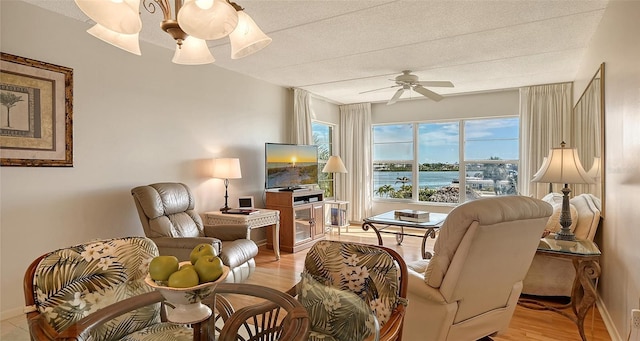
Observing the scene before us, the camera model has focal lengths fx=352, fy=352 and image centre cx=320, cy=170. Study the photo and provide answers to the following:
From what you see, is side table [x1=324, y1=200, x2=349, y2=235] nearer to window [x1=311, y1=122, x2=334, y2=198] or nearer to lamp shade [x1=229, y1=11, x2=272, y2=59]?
window [x1=311, y1=122, x2=334, y2=198]

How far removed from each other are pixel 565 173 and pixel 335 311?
2.34m

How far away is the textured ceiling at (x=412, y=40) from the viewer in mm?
2852

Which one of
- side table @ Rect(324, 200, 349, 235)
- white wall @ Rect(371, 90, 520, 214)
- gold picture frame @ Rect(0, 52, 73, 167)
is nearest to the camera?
gold picture frame @ Rect(0, 52, 73, 167)

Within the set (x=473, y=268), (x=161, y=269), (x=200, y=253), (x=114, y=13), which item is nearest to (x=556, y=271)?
(x=473, y=268)

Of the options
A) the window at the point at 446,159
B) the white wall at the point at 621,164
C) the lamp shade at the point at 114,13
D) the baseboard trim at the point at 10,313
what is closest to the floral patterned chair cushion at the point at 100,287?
the lamp shade at the point at 114,13

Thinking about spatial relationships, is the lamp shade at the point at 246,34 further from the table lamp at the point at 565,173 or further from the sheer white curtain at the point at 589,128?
the sheer white curtain at the point at 589,128

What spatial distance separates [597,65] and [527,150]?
2587 mm

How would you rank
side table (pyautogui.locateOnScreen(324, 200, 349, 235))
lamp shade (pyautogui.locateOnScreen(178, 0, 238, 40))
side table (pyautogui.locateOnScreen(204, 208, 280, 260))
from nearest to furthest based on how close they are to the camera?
lamp shade (pyautogui.locateOnScreen(178, 0, 238, 40))
side table (pyautogui.locateOnScreen(204, 208, 280, 260))
side table (pyautogui.locateOnScreen(324, 200, 349, 235))

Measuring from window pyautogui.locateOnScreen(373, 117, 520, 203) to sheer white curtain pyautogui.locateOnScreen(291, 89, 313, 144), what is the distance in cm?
185

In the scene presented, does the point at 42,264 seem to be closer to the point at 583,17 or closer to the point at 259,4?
the point at 259,4

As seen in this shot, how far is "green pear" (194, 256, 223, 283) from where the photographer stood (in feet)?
3.54

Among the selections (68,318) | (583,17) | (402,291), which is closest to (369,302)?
(402,291)

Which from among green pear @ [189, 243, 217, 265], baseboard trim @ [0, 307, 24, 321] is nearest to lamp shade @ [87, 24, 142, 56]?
green pear @ [189, 243, 217, 265]

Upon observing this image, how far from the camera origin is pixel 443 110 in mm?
6434
